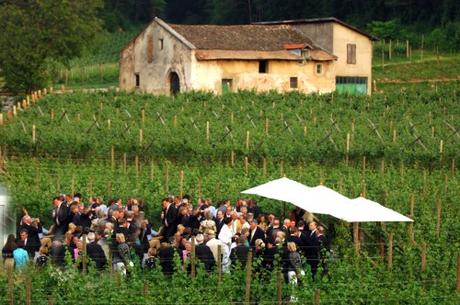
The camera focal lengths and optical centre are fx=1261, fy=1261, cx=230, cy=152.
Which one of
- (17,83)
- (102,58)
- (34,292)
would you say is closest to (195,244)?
(34,292)

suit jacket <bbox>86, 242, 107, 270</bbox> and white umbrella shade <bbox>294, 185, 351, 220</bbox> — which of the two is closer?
suit jacket <bbox>86, 242, 107, 270</bbox>


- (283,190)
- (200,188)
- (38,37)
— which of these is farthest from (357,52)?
(283,190)

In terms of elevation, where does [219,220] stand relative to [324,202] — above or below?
below

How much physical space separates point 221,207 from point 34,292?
662 centimetres

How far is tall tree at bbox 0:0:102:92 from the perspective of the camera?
6488 centimetres

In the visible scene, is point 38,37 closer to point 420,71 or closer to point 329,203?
point 420,71

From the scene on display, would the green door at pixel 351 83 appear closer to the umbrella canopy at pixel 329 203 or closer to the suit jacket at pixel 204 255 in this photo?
the umbrella canopy at pixel 329 203

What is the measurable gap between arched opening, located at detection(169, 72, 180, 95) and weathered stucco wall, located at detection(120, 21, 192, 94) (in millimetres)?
148

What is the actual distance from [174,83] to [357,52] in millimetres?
10575

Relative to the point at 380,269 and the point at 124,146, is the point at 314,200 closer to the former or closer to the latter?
the point at 380,269

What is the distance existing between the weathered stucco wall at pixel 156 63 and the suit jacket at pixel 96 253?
124ft

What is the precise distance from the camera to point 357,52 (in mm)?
66562

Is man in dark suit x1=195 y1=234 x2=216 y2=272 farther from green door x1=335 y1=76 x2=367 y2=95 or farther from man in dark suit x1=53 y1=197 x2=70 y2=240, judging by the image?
green door x1=335 y1=76 x2=367 y2=95

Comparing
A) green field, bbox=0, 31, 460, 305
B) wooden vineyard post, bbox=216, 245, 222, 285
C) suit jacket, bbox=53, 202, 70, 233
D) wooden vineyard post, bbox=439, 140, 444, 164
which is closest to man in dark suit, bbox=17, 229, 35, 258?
green field, bbox=0, 31, 460, 305
